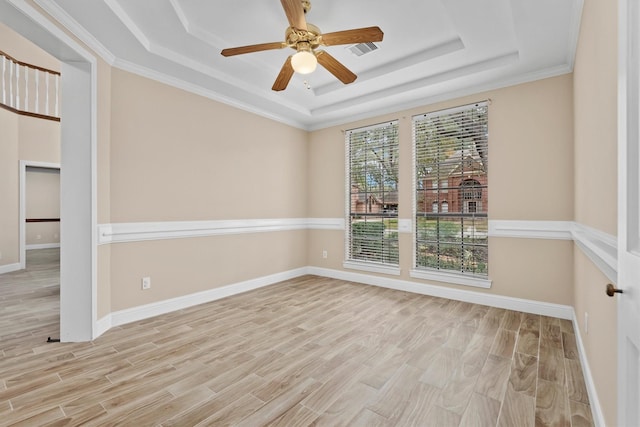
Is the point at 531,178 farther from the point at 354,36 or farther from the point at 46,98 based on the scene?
the point at 46,98

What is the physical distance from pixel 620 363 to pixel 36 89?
957 cm

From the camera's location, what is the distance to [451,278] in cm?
384

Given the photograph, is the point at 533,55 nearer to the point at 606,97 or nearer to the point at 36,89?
the point at 606,97

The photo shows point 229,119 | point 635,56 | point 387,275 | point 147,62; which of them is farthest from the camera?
point 387,275

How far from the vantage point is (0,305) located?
3533 millimetres

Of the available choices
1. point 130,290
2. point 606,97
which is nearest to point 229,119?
point 130,290

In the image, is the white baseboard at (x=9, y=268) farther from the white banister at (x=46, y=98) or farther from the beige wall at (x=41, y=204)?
the beige wall at (x=41, y=204)

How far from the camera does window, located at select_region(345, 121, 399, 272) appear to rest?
4484 millimetres

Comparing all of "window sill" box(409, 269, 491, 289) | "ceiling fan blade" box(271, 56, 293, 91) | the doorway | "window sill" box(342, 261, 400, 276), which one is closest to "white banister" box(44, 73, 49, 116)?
the doorway

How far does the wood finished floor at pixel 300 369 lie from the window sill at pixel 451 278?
0.33 meters

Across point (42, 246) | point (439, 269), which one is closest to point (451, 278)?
point (439, 269)

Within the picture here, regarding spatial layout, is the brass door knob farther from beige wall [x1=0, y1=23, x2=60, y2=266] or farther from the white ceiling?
beige wall [x1=0, y1=23, x2=60, y2=266]

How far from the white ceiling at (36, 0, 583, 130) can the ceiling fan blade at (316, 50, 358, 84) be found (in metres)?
0.42

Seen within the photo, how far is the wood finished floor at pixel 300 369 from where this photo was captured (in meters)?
1.69
